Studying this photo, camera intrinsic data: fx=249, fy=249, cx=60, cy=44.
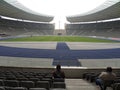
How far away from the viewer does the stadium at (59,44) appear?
15.5 m

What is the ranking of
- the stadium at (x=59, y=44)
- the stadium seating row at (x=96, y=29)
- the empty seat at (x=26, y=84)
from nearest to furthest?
the empty seat at (x=26, y=84) < the stadium at (x=59, y=44) < the stadium seating row at (x=96, y=29)

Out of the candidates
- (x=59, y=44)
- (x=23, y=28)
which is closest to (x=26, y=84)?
(x=59, y=44)

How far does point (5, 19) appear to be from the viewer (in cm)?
10844

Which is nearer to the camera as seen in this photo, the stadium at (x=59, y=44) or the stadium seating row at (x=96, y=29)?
the stadium at (x=59, y=44)

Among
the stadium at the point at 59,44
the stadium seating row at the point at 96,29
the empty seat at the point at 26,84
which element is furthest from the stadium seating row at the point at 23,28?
the empty seat at the point at 26,84

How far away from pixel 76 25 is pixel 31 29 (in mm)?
27842

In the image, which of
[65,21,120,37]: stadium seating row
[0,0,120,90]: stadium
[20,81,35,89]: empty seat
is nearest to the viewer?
[20,81,35,89]: empty seat

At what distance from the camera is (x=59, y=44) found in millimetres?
44750

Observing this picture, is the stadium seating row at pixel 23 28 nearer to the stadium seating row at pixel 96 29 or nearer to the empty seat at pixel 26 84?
the stadium seating row at pixel 96 29

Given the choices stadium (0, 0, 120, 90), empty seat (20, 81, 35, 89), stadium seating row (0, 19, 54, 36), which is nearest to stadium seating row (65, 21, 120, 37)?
stadium (0, 0, 120, 90)

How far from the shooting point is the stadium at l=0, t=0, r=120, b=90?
15.5m

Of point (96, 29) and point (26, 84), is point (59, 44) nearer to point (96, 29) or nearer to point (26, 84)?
point (26, 84)

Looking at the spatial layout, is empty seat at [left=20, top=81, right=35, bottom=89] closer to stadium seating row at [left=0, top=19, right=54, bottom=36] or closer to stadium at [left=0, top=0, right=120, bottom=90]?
stadium at [left=0, top=0, right=120, bottom=90]

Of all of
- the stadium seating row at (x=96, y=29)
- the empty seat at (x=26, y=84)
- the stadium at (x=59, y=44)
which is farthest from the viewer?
the stadium seating row at (x=96, y=29)
